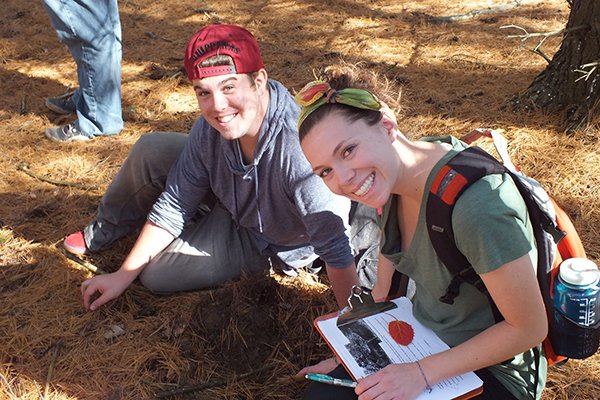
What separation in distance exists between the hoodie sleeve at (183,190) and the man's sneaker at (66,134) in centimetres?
182

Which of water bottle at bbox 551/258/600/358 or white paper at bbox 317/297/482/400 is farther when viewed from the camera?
white paper at bbox 317/297/482/400

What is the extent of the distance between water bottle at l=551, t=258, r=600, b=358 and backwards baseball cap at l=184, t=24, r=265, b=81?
1370mm

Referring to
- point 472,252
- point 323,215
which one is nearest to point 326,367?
point 323,215

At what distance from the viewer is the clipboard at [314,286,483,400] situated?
1.69m

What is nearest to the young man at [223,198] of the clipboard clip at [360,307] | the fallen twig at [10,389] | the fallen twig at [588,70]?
the clipboard clip at [360,307]

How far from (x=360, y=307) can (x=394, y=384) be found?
39 cm

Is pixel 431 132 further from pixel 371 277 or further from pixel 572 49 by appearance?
pixel 371 277

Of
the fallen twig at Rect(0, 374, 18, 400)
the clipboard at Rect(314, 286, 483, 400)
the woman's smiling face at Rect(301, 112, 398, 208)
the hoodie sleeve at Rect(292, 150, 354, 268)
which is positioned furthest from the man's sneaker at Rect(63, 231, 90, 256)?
the woman's smiling face at Rect(301, 112, 398, 208)

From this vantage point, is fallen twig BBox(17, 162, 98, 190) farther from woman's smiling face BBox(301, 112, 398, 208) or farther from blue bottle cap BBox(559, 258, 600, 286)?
blue bottle cap BBox(559, 258, 600, 286)

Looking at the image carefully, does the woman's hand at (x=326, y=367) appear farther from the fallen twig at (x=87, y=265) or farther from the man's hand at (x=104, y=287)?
the fallen twig at (x=87, y=265)

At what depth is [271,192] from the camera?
2.51m

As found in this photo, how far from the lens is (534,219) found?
1.56 metres

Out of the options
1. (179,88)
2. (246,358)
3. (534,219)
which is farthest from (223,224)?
(179,88)

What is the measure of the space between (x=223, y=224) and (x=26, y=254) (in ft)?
3.78
